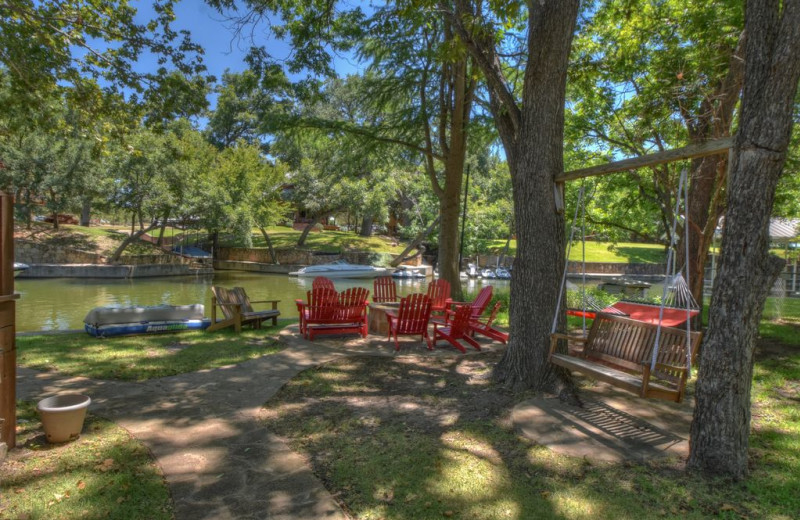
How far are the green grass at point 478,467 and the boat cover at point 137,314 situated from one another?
517 centimetres

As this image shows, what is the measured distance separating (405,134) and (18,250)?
27.4m

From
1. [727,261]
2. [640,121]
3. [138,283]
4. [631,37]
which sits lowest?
[138,283]

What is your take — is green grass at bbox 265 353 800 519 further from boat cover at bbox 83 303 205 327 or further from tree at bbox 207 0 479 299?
tree at bbox 207 0 479 299

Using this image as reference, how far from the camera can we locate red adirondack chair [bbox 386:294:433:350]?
8.04m

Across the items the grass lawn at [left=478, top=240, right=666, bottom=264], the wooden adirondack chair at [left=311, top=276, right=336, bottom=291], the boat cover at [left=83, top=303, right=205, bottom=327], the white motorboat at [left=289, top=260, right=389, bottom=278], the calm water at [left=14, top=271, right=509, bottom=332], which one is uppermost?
the grass lawn at [left=478, top=240, right=666, bottom=264]

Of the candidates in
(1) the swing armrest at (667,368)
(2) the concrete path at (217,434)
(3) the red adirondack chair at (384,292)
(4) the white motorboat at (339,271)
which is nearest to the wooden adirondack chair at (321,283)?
(3) the red adirondack chair at (384,292)

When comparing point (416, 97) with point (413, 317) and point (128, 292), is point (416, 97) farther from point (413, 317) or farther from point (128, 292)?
point (128, 292)

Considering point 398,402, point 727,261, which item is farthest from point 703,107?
point 398,402

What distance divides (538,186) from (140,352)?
21.1 ft

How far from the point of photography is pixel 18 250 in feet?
93.0

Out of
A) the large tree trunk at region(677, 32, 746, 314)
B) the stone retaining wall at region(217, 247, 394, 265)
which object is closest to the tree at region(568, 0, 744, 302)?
the large tree trunk at region(677, 32, 746, 314)

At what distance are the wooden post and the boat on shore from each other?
5631 millimetres

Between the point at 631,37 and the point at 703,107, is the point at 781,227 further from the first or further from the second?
the point at 631,37

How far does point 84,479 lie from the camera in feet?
11.2
